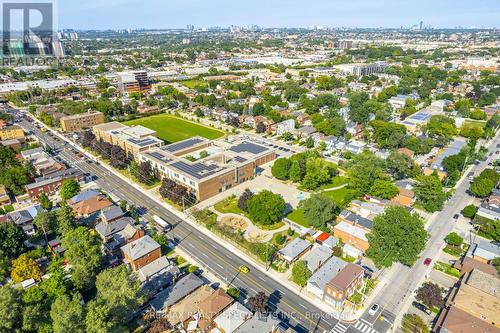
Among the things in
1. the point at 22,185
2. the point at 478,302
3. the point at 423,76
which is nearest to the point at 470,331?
the point at 478,302

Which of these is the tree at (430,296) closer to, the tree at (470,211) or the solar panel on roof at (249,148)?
the tree at (470,211)

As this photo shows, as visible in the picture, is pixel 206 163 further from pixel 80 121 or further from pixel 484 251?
pixel 80 121

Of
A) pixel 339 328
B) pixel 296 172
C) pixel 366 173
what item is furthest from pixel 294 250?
pixel 366 173

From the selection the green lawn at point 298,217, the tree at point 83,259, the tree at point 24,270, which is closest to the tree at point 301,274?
the green lawn at point 298,217

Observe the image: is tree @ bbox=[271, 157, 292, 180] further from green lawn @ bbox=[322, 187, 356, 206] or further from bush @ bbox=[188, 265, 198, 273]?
bush @ bbox=[188, 265, 198, 273]

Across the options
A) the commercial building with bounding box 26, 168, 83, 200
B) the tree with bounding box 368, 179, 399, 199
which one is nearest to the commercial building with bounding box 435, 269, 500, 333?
the tree with bounding box 368, 179, 399, 199

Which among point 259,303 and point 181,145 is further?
point 181,145

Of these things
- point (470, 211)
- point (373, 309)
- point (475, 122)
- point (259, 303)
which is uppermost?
point (475, 122)
